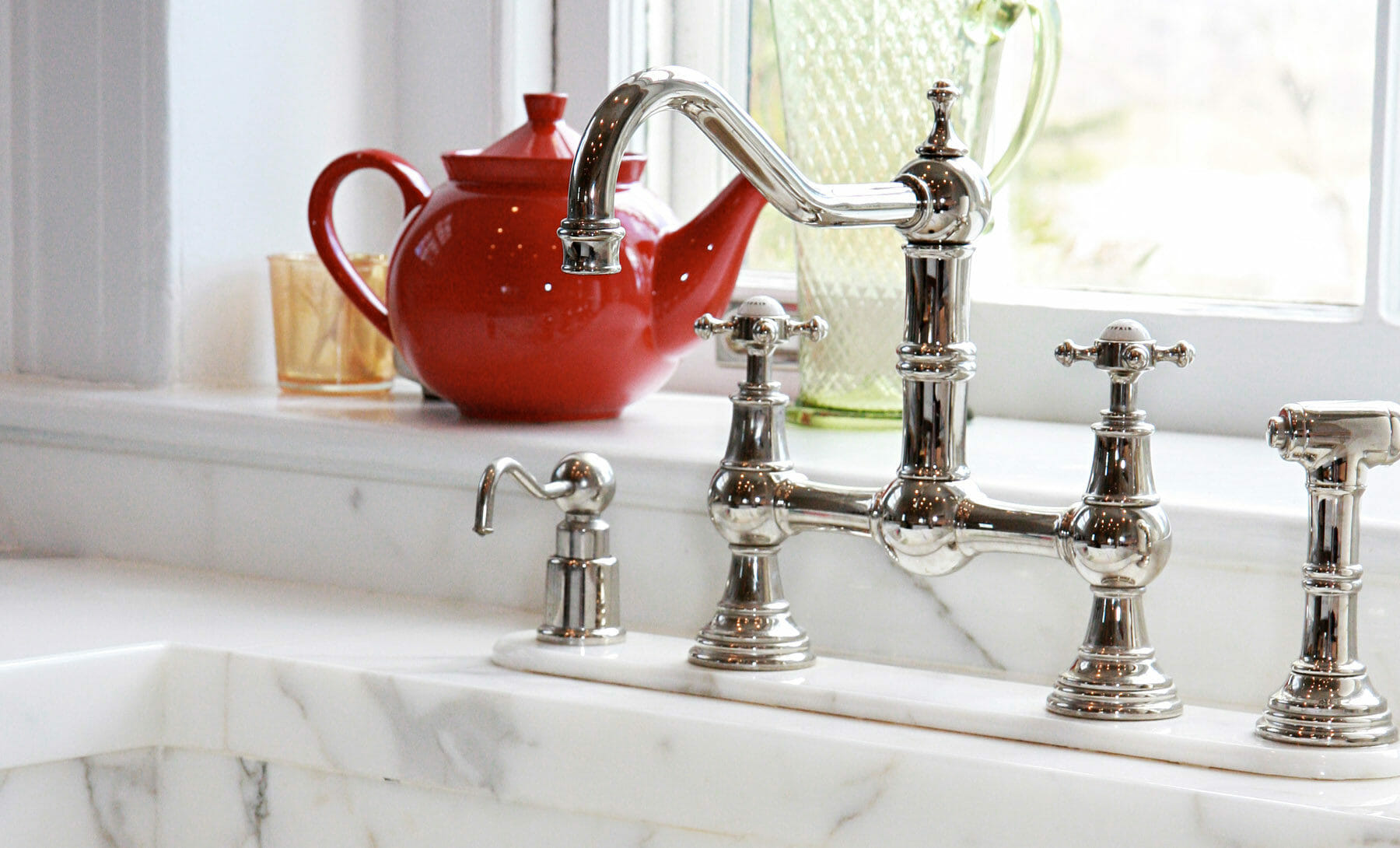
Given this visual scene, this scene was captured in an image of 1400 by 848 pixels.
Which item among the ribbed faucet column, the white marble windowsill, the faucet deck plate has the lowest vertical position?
the faucet deck plate

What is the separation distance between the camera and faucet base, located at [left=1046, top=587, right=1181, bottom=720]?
0.69m

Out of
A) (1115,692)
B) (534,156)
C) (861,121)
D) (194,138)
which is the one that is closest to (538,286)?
(534,156)

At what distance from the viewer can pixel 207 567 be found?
1007 mm

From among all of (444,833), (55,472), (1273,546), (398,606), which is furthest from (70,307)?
(1273,546)

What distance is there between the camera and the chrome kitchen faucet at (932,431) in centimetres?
66

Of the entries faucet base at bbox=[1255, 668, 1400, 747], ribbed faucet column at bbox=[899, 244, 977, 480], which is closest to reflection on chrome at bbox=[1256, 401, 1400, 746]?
faucet base at bbox=[1255, 668, 1400, 747]

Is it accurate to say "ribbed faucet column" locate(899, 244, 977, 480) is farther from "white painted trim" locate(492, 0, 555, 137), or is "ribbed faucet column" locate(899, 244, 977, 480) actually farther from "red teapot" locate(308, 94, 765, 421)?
"white painted trim" locate(492, 0, 555, 137)

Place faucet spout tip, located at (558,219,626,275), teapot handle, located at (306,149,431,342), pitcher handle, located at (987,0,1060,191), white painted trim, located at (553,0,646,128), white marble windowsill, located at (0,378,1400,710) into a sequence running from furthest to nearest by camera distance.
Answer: white painted trim, located at (553,0,646,128)
teapot handle, located at (306,149,431,342)
pitcher handle, located at (987,0,1060,191)
white marble windowsill, located at (0,378,1400,710)
faucet spout tip, located at (558,219,626,275)

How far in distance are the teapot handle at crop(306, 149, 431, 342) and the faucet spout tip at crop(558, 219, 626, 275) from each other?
0.42 metres

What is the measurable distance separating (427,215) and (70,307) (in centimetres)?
29

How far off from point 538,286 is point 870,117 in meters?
0.20

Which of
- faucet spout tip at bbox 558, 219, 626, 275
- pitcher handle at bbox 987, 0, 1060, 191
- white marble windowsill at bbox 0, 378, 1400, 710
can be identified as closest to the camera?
faucet spout tip at bbox 558, 219, 626, 275

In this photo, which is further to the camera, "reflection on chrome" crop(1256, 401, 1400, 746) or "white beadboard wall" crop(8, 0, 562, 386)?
"white beadboard wall" crop(8, 0, 562, 386)

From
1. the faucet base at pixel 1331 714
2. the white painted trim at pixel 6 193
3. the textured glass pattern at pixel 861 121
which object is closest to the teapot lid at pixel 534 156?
the textured glass pattern at pixel 861 121
